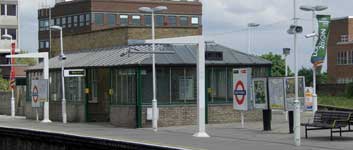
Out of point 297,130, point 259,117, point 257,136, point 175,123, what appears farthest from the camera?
point 259,117

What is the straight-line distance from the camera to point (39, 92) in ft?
144

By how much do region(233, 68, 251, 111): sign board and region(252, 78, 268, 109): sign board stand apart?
30 cm

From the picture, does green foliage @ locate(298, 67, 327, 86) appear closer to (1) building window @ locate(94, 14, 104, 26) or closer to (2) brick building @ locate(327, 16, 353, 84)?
(2) brick building @ locate(327, 16, 353, 84)

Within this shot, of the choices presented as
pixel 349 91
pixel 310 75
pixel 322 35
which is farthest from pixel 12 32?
pixel 322 35

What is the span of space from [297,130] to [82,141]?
21.2 ft

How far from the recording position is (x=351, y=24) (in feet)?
388

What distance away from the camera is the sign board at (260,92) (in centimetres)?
3097

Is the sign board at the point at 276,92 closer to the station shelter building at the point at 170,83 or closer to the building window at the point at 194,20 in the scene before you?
the station shelter building at the point at 170,83

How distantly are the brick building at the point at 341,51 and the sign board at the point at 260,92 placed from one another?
86.7 metres

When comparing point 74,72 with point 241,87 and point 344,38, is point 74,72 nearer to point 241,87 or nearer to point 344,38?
point 241,87

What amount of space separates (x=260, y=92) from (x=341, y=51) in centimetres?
8956

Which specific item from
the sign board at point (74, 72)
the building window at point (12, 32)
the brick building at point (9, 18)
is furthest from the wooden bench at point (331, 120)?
the building window at point (12, 32)

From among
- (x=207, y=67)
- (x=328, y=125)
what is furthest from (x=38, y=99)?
(x=328, y=125)

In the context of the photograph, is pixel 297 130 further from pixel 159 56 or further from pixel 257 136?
pixel 159 56
